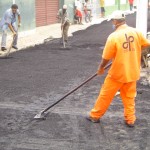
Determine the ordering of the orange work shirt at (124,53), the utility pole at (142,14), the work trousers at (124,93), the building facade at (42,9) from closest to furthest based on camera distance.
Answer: the orange work shirt at (124,53) → the work trousers at (124,93) → the utility pole at (142,14) → the building facade at (42,9)

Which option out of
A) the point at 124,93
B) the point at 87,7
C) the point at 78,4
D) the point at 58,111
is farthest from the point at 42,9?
the point at 124,93

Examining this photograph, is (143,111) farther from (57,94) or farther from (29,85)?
(29,85)

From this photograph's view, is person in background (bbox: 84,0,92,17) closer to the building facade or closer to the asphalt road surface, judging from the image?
the building facade

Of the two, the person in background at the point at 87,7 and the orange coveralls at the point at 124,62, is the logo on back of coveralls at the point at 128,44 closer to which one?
the orange coveralls at the point at 124,62

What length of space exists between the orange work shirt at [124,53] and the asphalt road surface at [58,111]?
2.62 feet

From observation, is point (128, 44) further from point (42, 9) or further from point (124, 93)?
point (42, 9)

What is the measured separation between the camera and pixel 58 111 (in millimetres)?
6523

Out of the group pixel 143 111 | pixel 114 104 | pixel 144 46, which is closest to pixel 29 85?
pixel 114 104

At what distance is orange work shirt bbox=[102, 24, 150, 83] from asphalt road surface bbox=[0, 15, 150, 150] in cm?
80

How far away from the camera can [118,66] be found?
5629mm

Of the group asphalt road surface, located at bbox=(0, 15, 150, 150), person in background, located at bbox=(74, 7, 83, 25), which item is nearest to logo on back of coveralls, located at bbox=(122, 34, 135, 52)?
asphalt road surface, located at bbox=(0, 15, 150, 150)

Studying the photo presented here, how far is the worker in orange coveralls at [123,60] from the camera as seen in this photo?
218 inches

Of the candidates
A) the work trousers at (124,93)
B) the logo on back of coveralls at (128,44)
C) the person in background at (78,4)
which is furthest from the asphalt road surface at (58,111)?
the person in background at (78,4)

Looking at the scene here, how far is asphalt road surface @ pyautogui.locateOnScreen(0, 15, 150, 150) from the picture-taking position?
5156 mm
